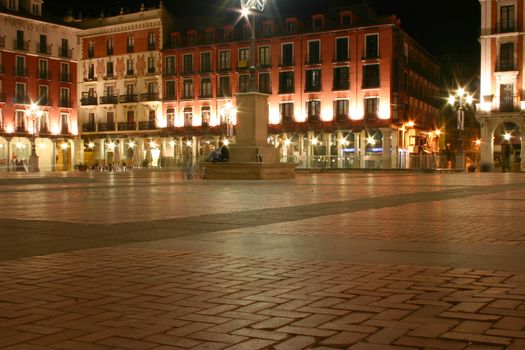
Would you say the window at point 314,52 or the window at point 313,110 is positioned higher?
the window at point 314,52

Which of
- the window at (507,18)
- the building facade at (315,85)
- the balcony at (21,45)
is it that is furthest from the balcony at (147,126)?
the window at (507,18)

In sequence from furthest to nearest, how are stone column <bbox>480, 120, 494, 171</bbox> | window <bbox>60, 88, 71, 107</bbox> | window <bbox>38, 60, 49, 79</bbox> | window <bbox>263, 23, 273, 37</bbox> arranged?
1. window <bbox>60, 88, 71, 107</bbox>
2. window <bbox>38, 60, 49, 79</bbox>
3. window <bbox>263, 23, 273, 37</bbox>
4. stone column <bbox>480, 120, 494, 171</bbox>

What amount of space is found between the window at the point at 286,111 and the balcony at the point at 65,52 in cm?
2469

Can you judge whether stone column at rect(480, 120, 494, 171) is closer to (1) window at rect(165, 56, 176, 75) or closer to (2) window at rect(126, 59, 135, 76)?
(1) window at rect(165, 56, 176, 75)

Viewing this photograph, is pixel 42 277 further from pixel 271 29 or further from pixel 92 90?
pixel 92 90

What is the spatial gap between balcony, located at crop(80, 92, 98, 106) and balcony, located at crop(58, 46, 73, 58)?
589 cm

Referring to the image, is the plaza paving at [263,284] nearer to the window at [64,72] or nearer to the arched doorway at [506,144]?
the arched doorway at [506,144]

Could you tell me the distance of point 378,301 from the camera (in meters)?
4.86

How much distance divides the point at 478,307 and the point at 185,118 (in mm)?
74770

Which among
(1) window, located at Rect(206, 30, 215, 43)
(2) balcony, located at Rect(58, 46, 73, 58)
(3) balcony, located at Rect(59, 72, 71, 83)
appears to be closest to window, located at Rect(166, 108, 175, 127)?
(1) window, located at Rect(206, 30, 215, 43)

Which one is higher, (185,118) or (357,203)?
(185,118)

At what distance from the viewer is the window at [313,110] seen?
70.4m

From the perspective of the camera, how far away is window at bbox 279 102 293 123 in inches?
2832

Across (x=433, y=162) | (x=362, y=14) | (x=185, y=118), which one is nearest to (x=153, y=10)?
(x=185, y=118)
